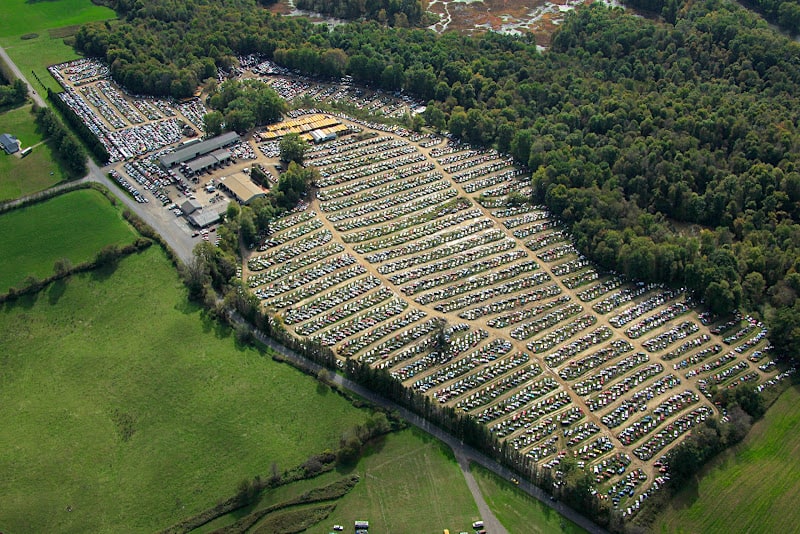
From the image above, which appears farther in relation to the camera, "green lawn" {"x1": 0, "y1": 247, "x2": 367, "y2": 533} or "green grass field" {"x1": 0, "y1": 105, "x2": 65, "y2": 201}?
"green grass field" {"x1": 0, "y1": 105, "x2": 65, "y2": 201}

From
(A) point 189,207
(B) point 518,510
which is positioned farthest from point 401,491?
(A) point 189,207

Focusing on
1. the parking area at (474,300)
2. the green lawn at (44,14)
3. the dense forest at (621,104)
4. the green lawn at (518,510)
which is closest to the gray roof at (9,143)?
Result: the parking area at (474,300)

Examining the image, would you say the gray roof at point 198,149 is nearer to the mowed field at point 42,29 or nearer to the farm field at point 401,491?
the mowed field at point 42,29

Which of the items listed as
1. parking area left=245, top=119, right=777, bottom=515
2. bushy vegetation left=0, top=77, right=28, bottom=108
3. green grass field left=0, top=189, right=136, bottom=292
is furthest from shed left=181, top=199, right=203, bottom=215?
bushy vegetation left=0, top=77, right=28, bottom=108

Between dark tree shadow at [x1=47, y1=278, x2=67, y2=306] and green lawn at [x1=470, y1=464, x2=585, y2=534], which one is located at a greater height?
green lawn at [x1=470, y1=464, x2=585, y2=534]

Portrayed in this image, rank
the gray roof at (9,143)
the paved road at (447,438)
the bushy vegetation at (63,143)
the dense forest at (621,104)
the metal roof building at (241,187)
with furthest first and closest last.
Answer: the gray roof at (9,143) → the bushy vegetation at (63,143) → the metal roof building at (241,187) → the dense forest at (621,104) → the paved road at (447,438)

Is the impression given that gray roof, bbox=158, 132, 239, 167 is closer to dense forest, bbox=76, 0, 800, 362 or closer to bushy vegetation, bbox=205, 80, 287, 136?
bushy vegetation, bbox=205, 80, 287, 136

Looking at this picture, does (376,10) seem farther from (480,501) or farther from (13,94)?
(480,501)
